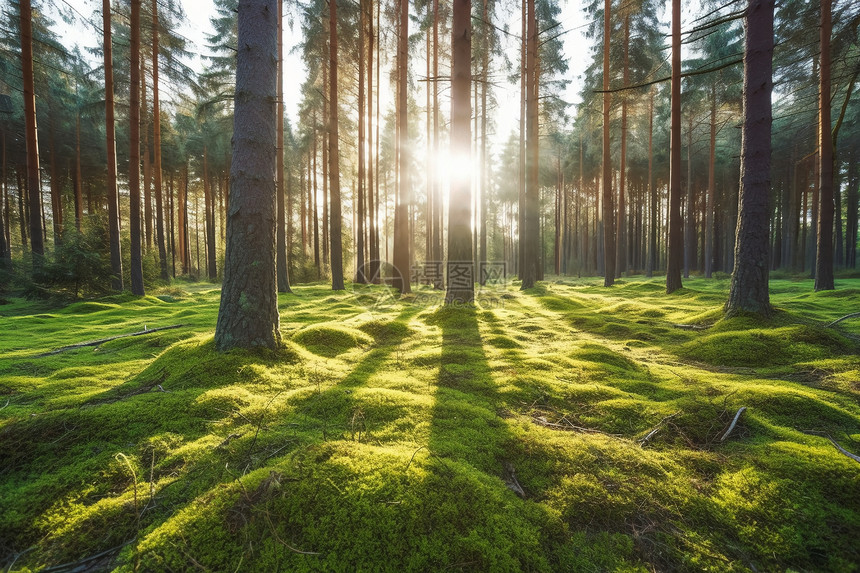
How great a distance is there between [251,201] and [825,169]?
14.2 m

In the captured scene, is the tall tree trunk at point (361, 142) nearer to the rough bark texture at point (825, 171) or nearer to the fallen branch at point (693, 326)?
the fallen branch at point (693, 326)

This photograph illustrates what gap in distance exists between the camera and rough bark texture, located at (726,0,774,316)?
4.64m

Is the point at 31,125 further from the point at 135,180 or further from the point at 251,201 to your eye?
the point at 251,201

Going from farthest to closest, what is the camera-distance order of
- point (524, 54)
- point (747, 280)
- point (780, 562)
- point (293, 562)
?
1. point (524, 54)
2. point (747, 280)
3. point (780, 562)
4. point (293, 562)

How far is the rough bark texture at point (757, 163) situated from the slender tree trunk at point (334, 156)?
10.9 meters

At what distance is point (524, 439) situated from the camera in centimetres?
212

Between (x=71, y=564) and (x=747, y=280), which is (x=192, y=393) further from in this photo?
(x=747, y=280)

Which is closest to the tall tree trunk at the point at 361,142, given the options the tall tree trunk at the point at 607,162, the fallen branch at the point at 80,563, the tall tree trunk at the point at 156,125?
the tall tree trunk at the point at 156,125

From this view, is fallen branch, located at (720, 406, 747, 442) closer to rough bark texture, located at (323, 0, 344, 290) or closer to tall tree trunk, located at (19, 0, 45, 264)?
rough bark texture, located at (323, 0, 344, 290)

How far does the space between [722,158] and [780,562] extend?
32.1 metres

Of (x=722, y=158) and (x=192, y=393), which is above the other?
(x=722, y=158)

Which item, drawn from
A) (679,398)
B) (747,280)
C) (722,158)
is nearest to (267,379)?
(679,398)

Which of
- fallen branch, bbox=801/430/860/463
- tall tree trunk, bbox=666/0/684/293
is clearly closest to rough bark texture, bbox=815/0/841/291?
tall tree trunk, bbox=666/0/684/293

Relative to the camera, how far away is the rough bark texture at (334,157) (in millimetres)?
11328
